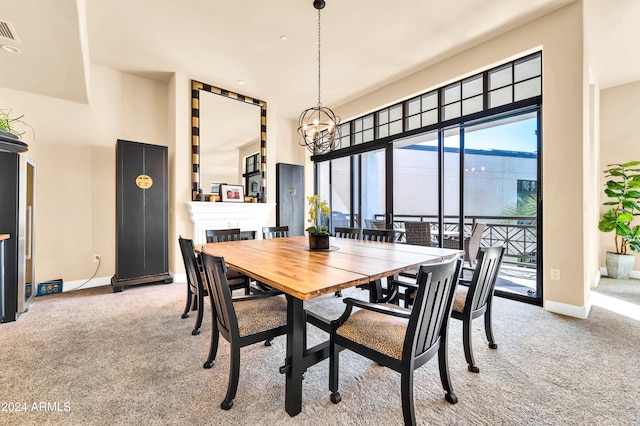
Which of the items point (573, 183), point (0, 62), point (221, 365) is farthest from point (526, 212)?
point (0, 62)

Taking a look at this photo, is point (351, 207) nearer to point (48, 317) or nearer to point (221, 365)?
point (221, 365)

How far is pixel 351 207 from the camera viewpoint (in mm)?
5812

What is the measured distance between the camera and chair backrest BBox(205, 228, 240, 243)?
3299 millimetres

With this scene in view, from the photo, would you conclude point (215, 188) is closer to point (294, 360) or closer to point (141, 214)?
point (141, 214)

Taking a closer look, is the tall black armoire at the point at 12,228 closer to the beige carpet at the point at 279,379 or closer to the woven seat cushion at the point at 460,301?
the beige carpet at the point at 279,379

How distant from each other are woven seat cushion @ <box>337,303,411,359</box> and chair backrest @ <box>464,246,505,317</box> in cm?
58

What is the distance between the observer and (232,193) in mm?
4809

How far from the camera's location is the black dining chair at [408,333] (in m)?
1.30

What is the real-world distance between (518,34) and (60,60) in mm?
5119

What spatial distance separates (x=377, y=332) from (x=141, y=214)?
12.6 feet

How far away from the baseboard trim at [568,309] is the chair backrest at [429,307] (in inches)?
92.0

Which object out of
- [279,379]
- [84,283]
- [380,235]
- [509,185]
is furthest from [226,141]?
[509,185]

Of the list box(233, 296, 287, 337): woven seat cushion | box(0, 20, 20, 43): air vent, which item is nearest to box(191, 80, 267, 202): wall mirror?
box(0, 20, 20, 43): air vent

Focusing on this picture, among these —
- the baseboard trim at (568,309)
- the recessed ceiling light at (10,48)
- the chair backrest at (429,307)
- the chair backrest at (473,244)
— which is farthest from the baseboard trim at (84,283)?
the baseboard trim at (568,309)
